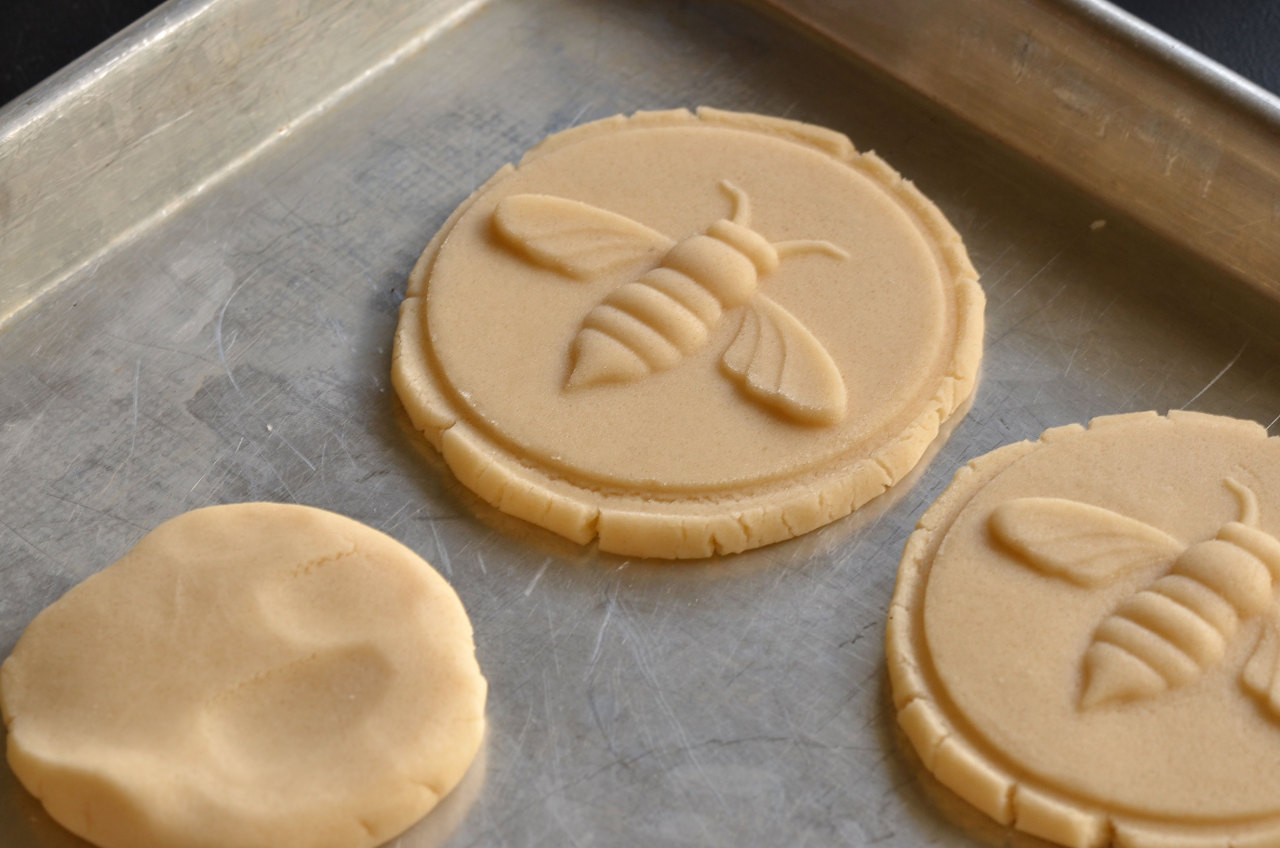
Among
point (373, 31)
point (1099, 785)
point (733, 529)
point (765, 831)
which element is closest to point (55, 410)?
point (373, 31)

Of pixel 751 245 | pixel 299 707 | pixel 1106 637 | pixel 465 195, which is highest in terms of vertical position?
pixel 751 245

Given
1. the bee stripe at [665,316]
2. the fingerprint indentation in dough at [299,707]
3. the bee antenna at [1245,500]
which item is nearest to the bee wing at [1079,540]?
the bee antenna at [1245,500]

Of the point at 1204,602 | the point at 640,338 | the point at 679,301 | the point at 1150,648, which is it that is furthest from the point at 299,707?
the point at 1204,602

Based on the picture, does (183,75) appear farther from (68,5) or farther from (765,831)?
(765,831)

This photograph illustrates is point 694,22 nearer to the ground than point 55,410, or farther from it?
farther from it

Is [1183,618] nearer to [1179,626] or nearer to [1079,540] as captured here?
[1179,626]

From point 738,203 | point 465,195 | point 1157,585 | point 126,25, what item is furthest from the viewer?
point 126,25

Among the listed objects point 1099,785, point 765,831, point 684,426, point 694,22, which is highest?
point 694,22

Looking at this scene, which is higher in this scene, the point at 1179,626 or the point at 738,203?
the point at 738,203
